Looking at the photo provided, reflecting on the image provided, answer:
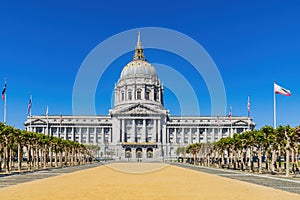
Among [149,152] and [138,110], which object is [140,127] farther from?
[149,152]

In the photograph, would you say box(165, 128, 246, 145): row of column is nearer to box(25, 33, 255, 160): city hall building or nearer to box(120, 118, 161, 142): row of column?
box(25, 33, 255, 160): city hall building

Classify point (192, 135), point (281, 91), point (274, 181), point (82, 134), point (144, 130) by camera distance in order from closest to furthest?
point (274, 181) → point (281, 91) → point (144, 130) → point (192, 135) → point (82, 134)

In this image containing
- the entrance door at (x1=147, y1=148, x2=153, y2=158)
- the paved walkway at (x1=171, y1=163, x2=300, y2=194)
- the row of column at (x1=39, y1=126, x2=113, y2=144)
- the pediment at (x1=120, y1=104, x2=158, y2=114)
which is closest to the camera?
the paved walkway at (x1=171, y1=163, x2=300, y2=194)

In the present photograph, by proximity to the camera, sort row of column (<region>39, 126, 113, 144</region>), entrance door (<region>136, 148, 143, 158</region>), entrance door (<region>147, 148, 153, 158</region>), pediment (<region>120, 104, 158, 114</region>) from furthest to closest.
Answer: row of column (<region>39, 126, 113, 144</region>) → pediment (<region>120, 104, 158, 114</region>) → entrance door (<region>147, 148, 153, 158</region>) → entrance door (<region>136, 148, 143, 158</region>)

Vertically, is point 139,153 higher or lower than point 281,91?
lower

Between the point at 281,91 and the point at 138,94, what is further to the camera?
the point at 138,94

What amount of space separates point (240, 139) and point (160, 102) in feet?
413

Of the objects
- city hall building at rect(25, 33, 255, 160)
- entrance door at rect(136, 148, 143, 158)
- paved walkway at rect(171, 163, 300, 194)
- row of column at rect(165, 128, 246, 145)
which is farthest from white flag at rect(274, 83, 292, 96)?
row of column at rect(165, 128, 246, 145)

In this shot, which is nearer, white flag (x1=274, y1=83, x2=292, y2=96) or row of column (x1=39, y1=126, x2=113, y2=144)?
white flag (x1=274, y1=83, x2=292, y2=96)

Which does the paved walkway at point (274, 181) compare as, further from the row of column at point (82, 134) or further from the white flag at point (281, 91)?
the row of column at point (82, 134)

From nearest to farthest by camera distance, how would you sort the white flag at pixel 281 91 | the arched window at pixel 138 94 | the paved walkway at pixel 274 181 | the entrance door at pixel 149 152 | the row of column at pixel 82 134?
the paved walkway at pixel 274 181, the white flag at pixel 281 91, the entrance door at pixel 149 152, the row of column at pixel 82 134, the arched window at pixel 138 94

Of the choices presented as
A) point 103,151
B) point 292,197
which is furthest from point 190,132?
point 292,197

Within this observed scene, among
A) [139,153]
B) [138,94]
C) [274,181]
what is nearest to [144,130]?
[139,153]

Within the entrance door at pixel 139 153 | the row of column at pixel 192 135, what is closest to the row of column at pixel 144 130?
the row of column at pixel 192 135
